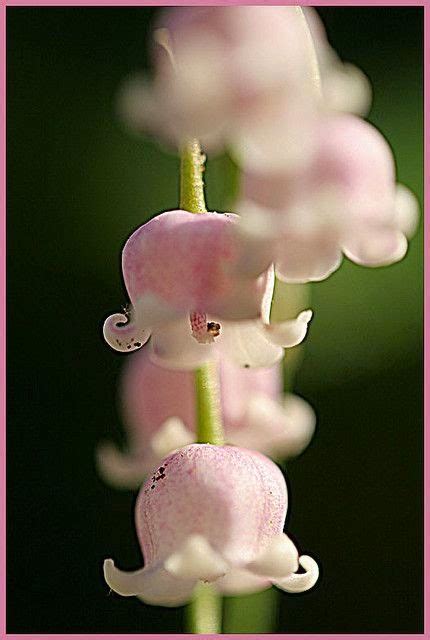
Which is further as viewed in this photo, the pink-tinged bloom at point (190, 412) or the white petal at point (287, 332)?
the pink-tinged bloom at point (190, 412)

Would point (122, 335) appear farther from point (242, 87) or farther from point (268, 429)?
point (268, 429)

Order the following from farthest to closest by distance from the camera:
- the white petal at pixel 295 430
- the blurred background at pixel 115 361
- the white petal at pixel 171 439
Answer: the blurred background at pixel 115 361 < the white petal at pixel 295 430 < the white petal at pixel 171 439

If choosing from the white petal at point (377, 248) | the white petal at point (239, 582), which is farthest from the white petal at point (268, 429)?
the white petal at point (377, 248)

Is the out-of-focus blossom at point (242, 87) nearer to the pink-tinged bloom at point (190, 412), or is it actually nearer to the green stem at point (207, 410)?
the green stem at point (207, 410)

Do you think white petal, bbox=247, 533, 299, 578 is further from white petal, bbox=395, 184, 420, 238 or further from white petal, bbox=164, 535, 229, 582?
white petal, bbox=395, 184, 420, 238

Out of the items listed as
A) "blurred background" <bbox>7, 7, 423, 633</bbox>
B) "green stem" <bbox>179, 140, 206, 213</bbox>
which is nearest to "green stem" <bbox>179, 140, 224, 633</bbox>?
"green stem" <bbox>179, 140, 206, 213</bbox>

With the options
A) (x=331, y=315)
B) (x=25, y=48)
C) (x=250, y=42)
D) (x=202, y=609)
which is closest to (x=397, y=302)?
(x=331, y=315)

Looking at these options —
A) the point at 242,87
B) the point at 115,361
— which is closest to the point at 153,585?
the point at 242,87
